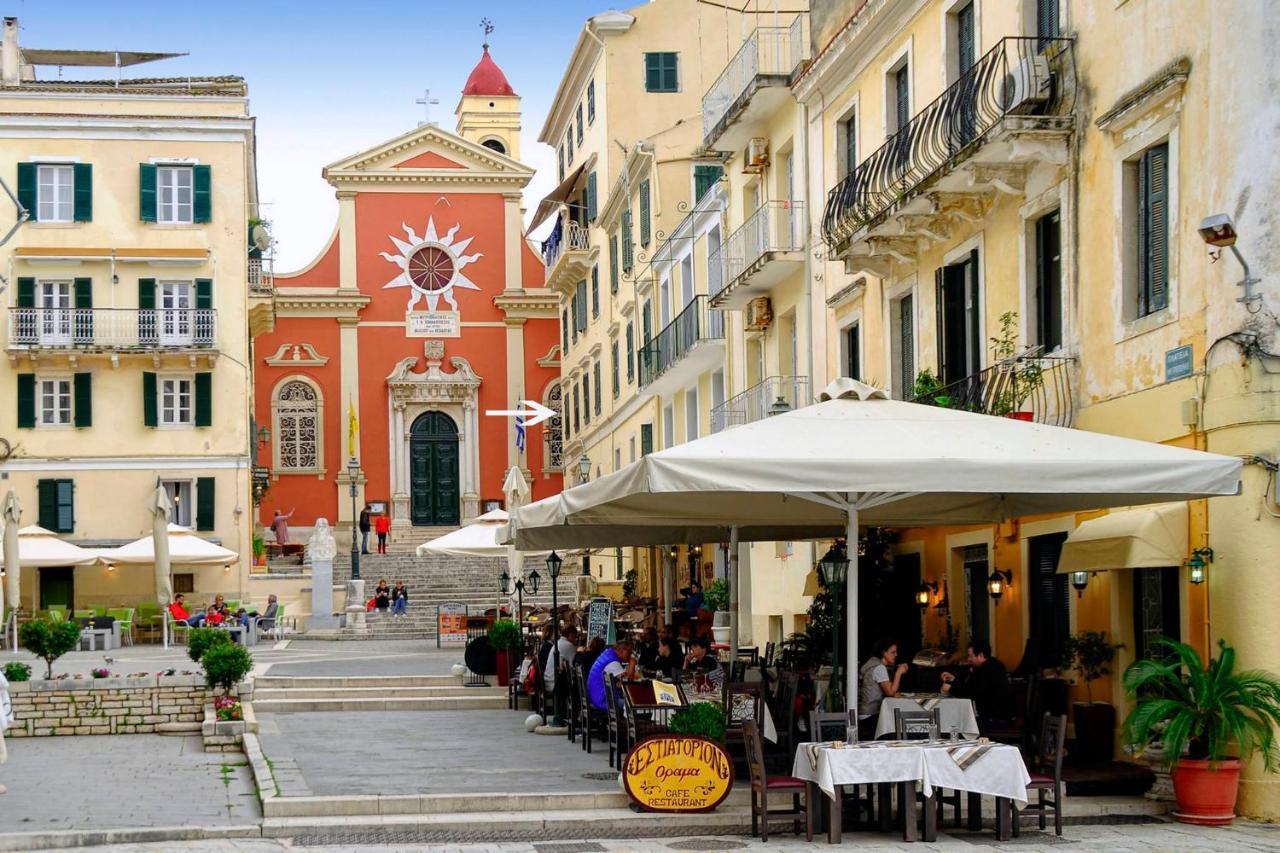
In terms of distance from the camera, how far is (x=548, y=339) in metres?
55.9

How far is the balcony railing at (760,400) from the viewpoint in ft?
87.4

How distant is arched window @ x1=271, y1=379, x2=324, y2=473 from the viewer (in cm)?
5319

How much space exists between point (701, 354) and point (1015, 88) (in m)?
16.2

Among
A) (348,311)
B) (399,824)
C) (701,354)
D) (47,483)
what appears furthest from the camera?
(348,311)

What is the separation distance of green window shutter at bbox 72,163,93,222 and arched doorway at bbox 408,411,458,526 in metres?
13.2

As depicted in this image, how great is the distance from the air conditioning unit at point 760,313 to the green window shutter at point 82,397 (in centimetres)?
2113

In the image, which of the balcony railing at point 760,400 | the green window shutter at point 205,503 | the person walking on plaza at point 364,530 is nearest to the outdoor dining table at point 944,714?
the balcony railing at point 760,400

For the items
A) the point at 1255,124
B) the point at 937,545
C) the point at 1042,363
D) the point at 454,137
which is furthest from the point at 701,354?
the point at 454,137

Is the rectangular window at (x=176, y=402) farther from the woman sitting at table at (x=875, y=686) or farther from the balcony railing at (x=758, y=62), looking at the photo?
the woman sitting at table at (x=875, y=686)

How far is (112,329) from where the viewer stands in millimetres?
44188

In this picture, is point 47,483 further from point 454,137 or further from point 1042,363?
point 1042,363

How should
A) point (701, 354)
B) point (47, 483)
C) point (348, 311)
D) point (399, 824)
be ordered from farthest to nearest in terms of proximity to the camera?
point (348, 311) → point (47, 483) → point (701, 354) → point (399, 824)

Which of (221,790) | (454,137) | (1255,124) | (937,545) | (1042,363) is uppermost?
(454,137)

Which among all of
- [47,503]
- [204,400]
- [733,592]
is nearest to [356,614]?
[204,400]
